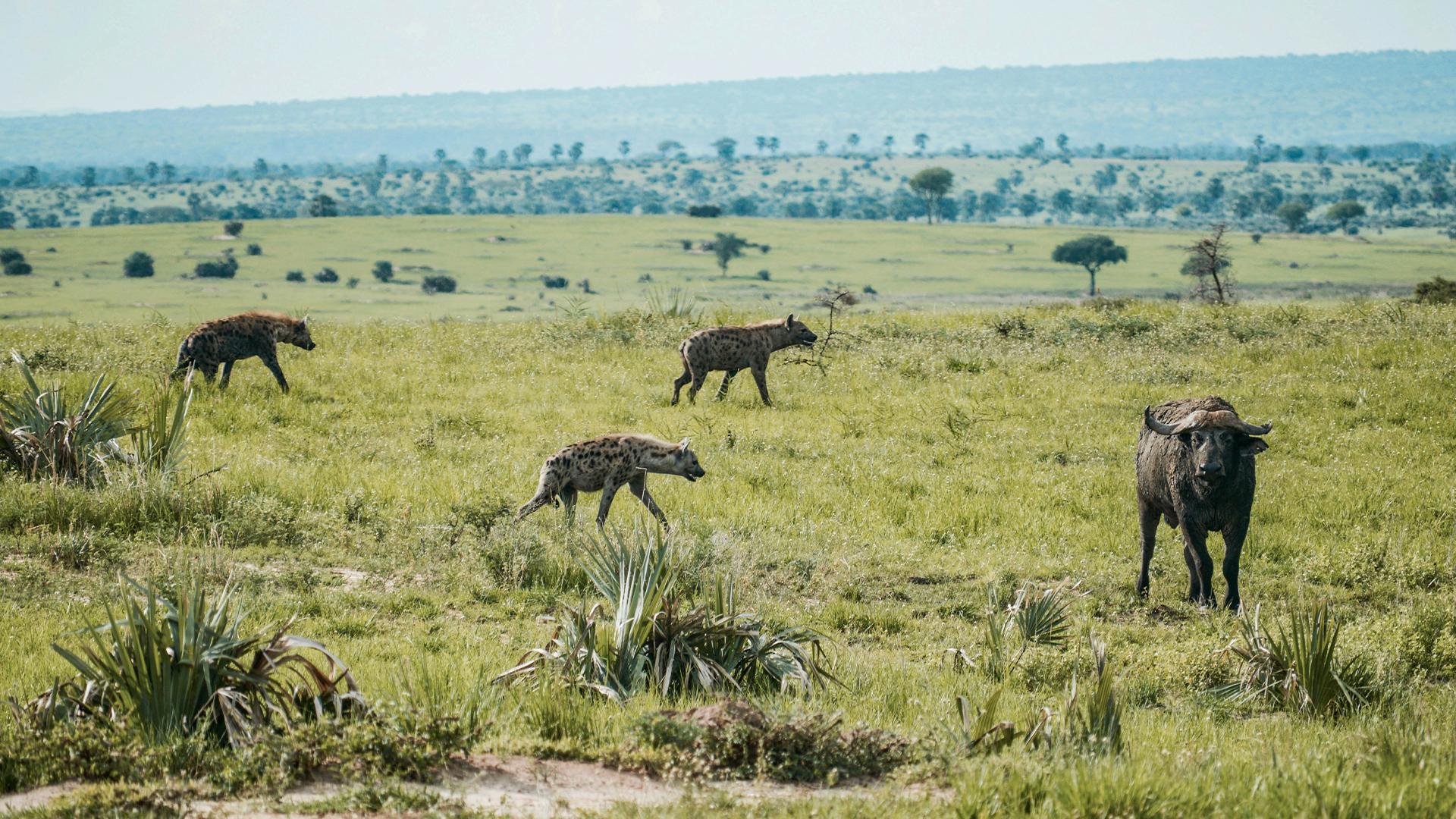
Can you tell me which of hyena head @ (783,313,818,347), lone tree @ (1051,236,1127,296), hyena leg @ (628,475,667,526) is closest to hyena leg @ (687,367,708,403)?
hyena head @ (783,313,818,347)

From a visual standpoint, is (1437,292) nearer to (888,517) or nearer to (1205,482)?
(888,517)

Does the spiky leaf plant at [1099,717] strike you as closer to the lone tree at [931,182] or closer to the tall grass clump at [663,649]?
the tall grass clump at [663,649]

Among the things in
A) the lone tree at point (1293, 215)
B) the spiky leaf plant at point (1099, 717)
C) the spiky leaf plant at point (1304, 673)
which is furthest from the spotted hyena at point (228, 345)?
the lone tree at point (1293, 215)

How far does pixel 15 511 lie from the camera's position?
38.7ft

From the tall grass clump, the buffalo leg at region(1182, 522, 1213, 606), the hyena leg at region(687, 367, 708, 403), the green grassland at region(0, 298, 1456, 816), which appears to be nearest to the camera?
the green grassland at region(0, 298, 1456, 816)

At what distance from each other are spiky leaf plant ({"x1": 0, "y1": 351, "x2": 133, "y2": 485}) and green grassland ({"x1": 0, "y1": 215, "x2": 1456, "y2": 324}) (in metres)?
40.2

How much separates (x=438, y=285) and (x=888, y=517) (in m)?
67.3

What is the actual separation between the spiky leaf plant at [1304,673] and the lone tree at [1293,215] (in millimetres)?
127363

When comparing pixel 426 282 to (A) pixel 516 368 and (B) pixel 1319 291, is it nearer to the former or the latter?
A: (B) pixel 1319 291

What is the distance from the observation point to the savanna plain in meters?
6.40

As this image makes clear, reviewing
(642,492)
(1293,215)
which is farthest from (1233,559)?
(1293,215)

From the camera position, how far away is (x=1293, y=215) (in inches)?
4889

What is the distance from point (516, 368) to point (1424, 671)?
53.5 ft

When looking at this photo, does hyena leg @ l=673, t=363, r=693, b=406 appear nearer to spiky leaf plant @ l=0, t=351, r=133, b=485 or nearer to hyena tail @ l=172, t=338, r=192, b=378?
hyena tail @ l=172, t=338, r=192, b=378
